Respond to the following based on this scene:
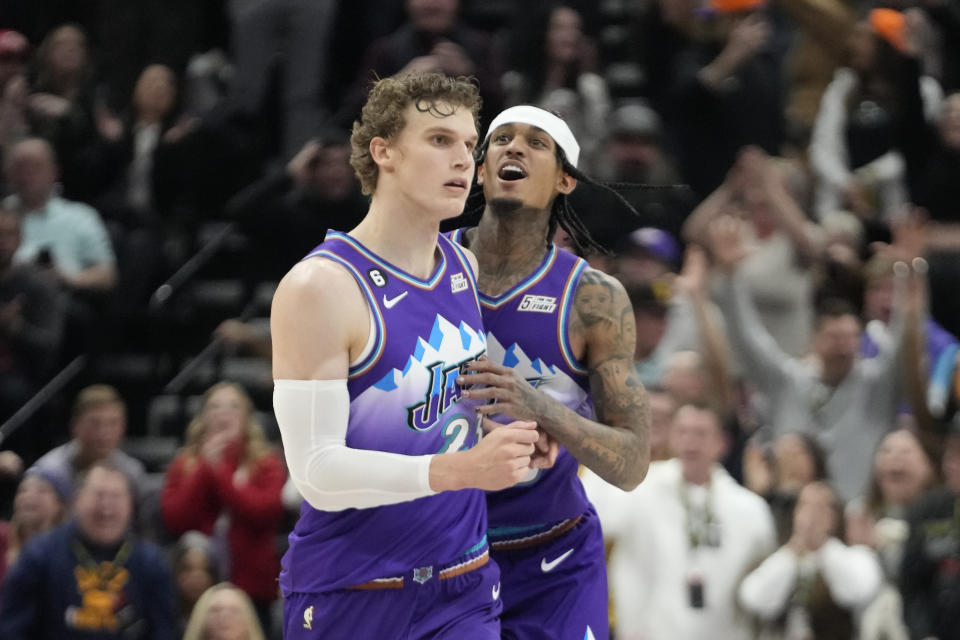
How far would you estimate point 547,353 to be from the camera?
5.48 meters

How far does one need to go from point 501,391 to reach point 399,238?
23.0 inches

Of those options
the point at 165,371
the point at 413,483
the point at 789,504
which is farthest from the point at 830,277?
the point at 413,483

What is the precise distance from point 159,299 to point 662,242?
3544 mm

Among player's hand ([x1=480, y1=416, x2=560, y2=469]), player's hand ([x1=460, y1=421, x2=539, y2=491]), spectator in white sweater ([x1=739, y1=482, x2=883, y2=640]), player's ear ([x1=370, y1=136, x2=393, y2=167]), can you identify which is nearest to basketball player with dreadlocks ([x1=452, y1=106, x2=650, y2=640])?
player's hand ([x1=480, y1=416, x2=560, y2=469])

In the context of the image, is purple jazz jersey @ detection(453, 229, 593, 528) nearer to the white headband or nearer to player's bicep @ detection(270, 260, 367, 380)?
the white headband

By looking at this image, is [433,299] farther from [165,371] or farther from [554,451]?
[165,371]

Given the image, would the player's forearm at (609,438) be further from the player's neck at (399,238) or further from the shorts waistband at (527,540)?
the player's neck at (399,238)

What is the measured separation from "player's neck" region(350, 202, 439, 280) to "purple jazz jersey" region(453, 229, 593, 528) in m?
0.47

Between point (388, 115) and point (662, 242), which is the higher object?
point (388, 115)

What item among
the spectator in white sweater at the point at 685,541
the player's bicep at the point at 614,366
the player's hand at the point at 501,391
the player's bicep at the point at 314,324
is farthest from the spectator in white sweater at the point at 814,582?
the player's bicep at the point at 314,324

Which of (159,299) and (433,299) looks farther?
(159,299)

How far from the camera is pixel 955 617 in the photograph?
8.30 metres

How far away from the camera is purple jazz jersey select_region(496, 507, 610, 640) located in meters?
5.56

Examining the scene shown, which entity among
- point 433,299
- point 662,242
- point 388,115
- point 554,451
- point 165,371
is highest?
point 388,115
